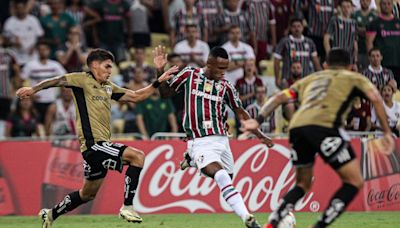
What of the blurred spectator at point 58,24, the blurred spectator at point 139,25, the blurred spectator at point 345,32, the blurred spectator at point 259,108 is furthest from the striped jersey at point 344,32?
the blurred spectator at point 58,24

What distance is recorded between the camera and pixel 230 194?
1295 cm

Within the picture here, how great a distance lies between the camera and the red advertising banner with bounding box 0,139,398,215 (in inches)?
733

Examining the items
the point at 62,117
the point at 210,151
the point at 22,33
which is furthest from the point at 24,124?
the point at 210,151

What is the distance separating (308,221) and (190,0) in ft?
24.8

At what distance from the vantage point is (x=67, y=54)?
72.6 ft

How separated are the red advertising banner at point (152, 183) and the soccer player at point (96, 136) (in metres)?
4.64

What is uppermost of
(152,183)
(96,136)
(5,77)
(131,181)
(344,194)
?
(96,136)

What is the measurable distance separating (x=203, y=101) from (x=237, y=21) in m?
8.92

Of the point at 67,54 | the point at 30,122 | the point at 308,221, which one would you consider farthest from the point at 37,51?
the point at 308,221

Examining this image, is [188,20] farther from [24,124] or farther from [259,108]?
[24,124]

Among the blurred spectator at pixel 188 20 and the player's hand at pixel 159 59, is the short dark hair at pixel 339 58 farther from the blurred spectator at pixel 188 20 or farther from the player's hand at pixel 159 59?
the blurred spectator at pixel 188 20

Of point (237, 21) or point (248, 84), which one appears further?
point (237, 21)

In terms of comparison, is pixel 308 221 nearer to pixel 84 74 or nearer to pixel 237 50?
pixel 84 74

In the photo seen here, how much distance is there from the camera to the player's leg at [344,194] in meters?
10.9
